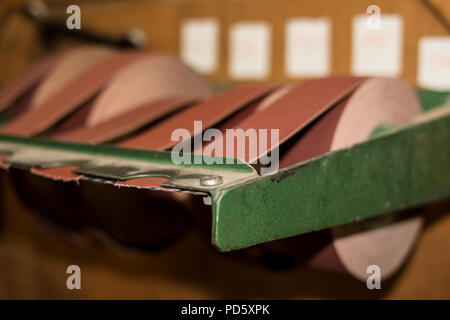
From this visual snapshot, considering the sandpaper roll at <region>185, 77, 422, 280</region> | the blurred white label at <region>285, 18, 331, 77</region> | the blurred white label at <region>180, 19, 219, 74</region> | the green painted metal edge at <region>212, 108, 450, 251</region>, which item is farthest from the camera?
the blurred white label at <region>180, 19, 219, 74</region>

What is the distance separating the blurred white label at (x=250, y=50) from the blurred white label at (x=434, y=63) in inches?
9.7

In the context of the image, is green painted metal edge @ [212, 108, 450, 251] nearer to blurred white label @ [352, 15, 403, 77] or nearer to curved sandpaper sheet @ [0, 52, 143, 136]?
blurred white label @ [352, 15, 403, 77]

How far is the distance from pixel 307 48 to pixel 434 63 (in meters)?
0.19

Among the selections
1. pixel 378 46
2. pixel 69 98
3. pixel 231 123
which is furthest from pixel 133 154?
pixel 378 46

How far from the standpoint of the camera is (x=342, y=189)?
0.57 m

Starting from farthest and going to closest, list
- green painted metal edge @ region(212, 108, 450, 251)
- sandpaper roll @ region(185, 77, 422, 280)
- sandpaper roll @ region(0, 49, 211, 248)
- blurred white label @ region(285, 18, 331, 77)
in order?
1. blurred white label @ region(285, 18, 331, 77)
2. sandpaper roll @ region(0, 49, 211, 248)
3. sandpaper roll @ region(185, 77, 422, 280)
4. green painted metal edge @ region(212, 108, 450, 251)

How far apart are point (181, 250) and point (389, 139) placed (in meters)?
0.56

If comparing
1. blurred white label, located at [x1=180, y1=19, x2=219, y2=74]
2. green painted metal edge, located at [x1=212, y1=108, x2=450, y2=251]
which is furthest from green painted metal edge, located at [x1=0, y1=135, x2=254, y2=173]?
blurred white label, located at [x1=180, y1=19, x2=219, y2=74]

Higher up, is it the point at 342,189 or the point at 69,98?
the point at 69,98

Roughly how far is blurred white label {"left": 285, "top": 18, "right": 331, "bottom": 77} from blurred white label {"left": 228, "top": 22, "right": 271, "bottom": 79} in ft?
0.13

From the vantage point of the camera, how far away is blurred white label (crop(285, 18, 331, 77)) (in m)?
0.91

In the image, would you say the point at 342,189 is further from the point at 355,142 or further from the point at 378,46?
the point at 378,46

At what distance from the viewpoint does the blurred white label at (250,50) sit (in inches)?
38.2

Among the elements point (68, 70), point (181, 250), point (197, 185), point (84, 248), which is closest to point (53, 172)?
point (197, 185)
